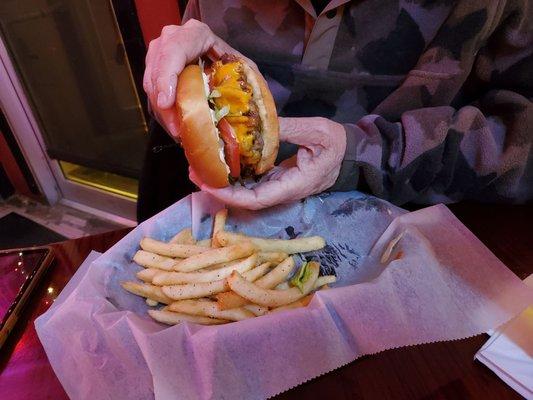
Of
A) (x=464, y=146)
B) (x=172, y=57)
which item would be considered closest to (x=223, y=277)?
(x=172, y=57)

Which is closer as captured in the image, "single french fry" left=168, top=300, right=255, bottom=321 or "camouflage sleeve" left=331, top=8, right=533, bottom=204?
"single french fry" left=168, top=300, right=255, bottom=321

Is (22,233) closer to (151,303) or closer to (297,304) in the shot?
(151,303)

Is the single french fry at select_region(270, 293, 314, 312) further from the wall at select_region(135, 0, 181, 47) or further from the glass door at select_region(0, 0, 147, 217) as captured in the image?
the glass door at select_region(0, 0, 147, 217)

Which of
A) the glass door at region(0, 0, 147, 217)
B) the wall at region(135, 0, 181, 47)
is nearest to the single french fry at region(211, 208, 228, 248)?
the wall at region(135, 0, 181, 47)

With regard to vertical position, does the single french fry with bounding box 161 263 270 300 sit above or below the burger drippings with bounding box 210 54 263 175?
below

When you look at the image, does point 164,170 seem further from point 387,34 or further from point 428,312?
point 428,312

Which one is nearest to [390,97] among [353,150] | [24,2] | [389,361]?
[353,150]


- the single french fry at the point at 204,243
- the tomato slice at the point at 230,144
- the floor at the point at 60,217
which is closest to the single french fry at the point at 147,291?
the single french fry at the point at 204,243

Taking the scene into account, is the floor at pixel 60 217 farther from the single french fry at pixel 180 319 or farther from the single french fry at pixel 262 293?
the single french fry at pixel 262 293
